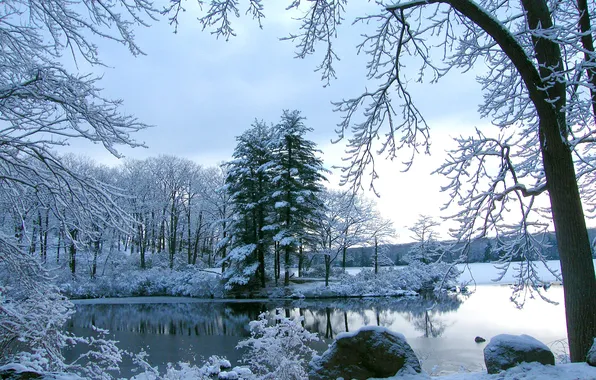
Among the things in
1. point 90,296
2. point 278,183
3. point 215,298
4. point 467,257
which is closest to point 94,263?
point 90,296

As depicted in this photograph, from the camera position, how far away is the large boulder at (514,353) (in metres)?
4.89

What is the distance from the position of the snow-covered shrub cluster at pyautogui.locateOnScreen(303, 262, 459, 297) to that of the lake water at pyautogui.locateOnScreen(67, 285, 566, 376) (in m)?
1.88

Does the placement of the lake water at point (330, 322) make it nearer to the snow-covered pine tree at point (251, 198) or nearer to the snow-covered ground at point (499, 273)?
the snow-covered ground at point (499, 273)

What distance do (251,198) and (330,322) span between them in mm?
13294

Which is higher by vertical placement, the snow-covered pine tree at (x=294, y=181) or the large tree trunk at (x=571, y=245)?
the snow-covered pine tree at (x=294, y=181)

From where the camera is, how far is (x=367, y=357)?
214 inches

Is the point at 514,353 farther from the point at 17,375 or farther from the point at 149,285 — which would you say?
the point at 149,285


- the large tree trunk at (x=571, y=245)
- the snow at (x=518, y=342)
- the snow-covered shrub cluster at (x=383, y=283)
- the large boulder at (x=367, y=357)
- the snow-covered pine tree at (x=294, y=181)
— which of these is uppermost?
the snow-covered pine tree at (x=294, y=181)

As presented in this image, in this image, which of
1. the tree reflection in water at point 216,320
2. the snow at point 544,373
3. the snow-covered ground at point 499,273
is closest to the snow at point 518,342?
the snow at point 544,373

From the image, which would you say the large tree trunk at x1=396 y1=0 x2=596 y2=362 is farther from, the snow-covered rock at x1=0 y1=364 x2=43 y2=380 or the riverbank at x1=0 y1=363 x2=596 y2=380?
the snow-covered rock at x1=0 y1=364 x2=43 y2=380

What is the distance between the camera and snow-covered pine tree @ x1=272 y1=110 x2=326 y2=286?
90.6 feet

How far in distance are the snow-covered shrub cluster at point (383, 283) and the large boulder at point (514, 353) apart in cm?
2115

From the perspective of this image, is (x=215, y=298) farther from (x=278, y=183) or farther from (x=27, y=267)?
(x=27, y=267)

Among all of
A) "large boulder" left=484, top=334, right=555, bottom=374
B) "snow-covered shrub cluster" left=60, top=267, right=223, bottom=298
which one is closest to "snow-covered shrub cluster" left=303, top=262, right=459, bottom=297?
"snow-covered shrub cluster" left=60, top=267, right=223, bottom=298
